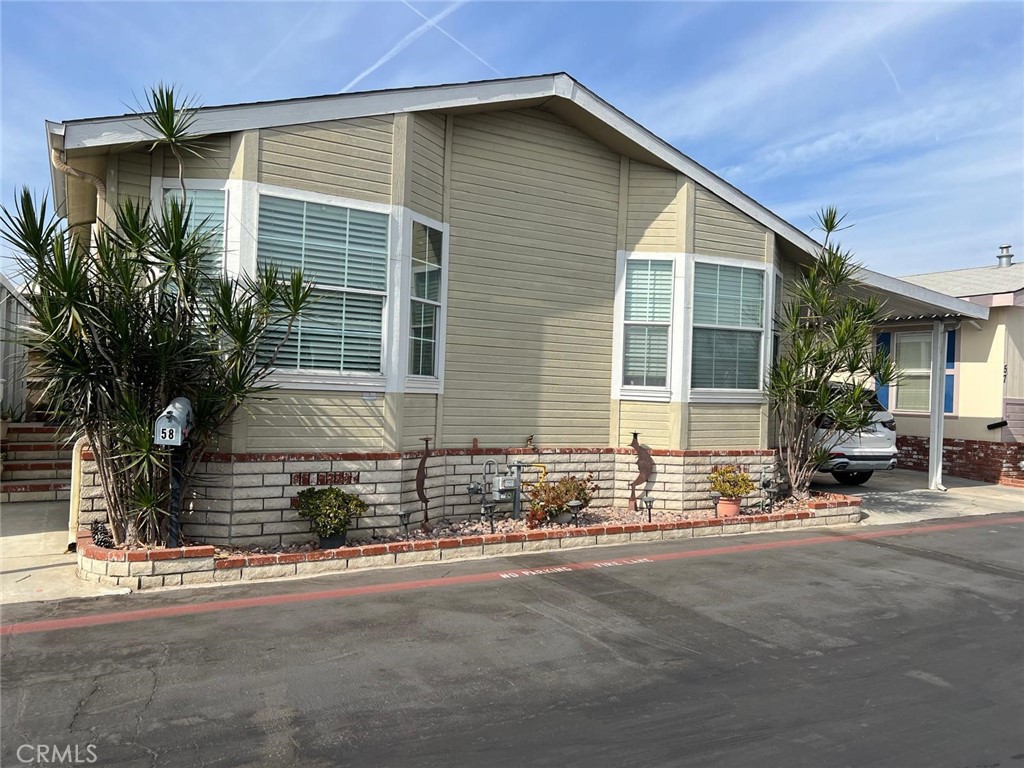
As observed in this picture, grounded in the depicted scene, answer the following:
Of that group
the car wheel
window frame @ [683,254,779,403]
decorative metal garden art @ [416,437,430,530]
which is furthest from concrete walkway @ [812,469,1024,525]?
decorative metal garden art @ [416,437,430,530]

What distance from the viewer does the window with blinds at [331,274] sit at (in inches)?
306

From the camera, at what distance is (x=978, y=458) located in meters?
15.6

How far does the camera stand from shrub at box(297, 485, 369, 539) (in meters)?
7.45

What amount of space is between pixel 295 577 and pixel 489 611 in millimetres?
2020

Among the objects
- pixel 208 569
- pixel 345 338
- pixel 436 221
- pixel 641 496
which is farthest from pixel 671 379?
pixel 208 569

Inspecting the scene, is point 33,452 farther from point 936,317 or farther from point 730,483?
point 936,317

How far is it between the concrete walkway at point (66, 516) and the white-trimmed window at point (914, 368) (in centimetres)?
162

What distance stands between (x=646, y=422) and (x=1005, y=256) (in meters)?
15.7

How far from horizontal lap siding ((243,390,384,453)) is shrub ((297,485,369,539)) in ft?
1.68

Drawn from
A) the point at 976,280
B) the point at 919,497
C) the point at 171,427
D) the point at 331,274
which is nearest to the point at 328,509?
the point at 171,427

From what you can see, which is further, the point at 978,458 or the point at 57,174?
the point at 978,458

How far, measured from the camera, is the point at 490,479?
9.56 m

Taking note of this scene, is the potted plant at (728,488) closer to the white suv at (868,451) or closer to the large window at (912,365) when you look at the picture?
the white suv at (868,451)

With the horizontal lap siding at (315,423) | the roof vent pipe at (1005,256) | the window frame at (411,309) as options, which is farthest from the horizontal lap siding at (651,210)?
the roof vent pipe at (1005,256)
